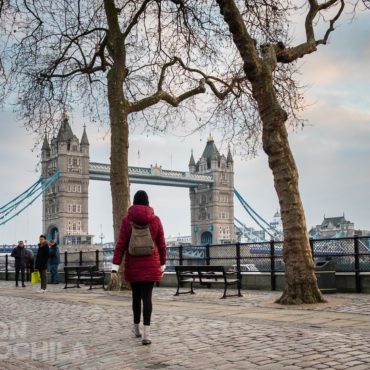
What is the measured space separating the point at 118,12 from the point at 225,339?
1086 centimetres

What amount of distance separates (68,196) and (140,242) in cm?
11544

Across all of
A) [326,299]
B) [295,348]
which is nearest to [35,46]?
[326,299]

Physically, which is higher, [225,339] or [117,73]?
[117,73]

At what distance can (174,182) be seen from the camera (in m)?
126

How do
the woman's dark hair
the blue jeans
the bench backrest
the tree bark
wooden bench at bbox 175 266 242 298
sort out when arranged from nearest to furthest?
the woman's dark hair < the tree bark < wooden bench at bbox 175 266 242 298 < the bench backrest < the blue jeans

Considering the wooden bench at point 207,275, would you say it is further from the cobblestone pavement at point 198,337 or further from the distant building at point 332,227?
the distant building at point 332,227

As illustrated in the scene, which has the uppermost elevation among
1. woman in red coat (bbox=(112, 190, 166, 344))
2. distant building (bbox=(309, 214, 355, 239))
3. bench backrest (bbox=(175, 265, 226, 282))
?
distant building (bbox=(309, 214, 355, 239))

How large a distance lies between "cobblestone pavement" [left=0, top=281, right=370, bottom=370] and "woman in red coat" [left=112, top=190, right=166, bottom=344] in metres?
0.41

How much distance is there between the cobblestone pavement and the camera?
474 cm

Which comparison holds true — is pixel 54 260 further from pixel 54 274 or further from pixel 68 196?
pixel 68 196

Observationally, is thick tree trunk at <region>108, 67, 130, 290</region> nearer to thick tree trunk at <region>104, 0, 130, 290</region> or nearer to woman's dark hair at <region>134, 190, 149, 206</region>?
thick tree trunk at <region>104, 0, 130, 290</region>

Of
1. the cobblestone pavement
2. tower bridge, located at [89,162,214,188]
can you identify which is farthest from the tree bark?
tower bridge, located at [89,162,214,188]

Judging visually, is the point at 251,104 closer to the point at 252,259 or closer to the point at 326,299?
the point at 252,259

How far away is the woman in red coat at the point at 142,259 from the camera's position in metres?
5.93
